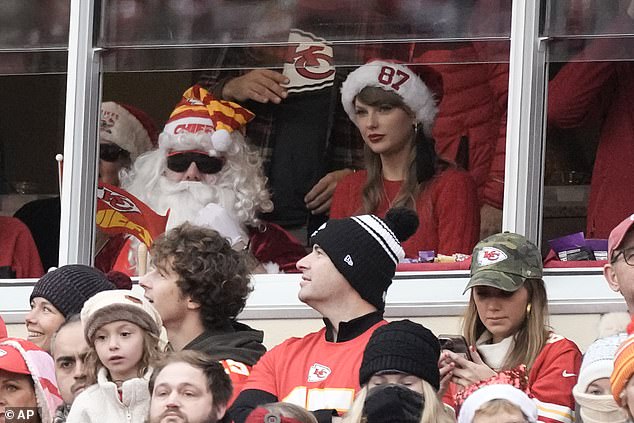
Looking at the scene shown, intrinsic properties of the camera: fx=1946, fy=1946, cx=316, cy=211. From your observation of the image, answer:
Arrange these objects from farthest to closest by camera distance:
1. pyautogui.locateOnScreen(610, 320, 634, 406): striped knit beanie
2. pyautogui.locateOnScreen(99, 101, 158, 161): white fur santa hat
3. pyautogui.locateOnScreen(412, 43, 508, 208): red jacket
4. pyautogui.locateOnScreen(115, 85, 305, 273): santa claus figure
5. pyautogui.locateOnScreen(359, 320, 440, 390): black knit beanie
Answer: pyautogui.locateOnScreen(99, 101, 158, 161): white fur santa hat < pyautogui.locateOnScreen(115, 85, 305, 273): santa claus figure < pyautogui.locateOnScreen(412, 43, 508, 208): red jacket < pyautogui.locateOnScreen(359, 320, 440, 390): black knit beanie < pyautogui.locateOnScreen(610, 320, 634, 406): striped knit beanie

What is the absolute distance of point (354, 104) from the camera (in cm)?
846

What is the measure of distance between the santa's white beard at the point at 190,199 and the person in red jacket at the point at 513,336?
184 cm

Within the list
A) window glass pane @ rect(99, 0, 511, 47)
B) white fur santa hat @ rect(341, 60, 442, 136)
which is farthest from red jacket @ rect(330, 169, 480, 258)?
window glass pane @ rect(99, 0, 511, 47)

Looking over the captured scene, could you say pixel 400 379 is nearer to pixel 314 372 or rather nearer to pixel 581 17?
pixel 314 372

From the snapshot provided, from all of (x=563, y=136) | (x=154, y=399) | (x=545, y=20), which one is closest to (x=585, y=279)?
(x=563, y=136)

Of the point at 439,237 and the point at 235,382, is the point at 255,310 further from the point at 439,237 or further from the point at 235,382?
the point at 235,382

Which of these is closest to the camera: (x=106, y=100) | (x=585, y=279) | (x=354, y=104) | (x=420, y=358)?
(x=420, y=358)

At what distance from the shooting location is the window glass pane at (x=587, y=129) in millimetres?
8008

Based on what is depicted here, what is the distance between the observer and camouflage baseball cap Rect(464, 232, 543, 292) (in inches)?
274

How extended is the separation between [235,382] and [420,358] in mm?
895

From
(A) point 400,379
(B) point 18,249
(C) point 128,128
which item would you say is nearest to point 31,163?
(B) point 18,249

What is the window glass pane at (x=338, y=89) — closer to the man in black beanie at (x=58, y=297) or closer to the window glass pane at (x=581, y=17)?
the window glass pane at (x=581, y=17)

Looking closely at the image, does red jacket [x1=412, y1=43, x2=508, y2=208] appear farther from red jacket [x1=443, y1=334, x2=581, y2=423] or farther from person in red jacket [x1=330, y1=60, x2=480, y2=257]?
red jacket [x1=443, y1=334, x2=581, y2=423]

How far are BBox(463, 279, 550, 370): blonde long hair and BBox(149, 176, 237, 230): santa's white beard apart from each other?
1.89 meters
